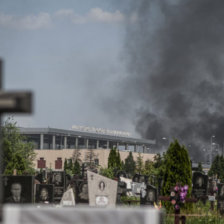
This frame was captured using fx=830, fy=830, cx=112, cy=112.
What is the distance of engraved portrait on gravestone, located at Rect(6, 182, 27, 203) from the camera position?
20078mm

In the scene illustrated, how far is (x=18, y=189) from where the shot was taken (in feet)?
67.1

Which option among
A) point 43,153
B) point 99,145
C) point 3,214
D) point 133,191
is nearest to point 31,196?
point 3,214

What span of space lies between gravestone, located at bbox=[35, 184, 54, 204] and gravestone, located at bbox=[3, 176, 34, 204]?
33.4ft

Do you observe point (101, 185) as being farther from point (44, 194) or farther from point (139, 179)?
point (139, 179)

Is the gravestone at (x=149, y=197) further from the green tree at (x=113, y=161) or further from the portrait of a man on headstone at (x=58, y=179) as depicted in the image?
the green tree at (x=113, y=161)

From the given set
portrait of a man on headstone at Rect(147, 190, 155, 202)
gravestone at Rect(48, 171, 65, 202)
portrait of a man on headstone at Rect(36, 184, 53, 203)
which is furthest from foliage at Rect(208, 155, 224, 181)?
portrait of a man on headstone at Rect(36, 184, 53, 203)

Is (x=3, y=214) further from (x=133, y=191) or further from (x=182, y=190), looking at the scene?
(x=133, y=191)

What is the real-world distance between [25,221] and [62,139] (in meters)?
154

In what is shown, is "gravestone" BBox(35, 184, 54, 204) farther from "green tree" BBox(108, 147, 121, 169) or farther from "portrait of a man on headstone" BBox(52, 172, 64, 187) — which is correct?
"green tree" BBox(108, 147, 121, 169)

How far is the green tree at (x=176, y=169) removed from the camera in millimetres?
34400

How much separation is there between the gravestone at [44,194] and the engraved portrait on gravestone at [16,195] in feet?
33.8

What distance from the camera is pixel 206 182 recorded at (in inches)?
1524

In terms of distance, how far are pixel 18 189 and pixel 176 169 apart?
15.4 meters

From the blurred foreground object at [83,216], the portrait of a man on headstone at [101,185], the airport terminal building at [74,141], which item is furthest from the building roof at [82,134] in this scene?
the blurred foreground object at [83,216]
